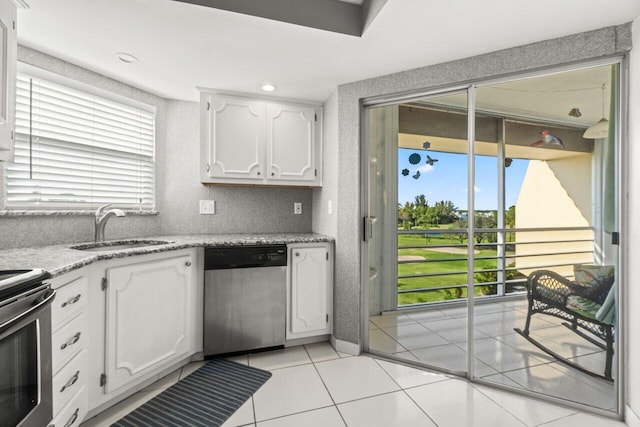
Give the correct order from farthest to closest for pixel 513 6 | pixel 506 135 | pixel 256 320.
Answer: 1. pixel 256 320
2. pixel 506 135
3. pixel 513 6

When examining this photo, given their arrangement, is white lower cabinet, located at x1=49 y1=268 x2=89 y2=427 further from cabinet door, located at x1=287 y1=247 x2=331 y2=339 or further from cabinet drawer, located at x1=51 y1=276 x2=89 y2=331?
cabinet door, located at x1=287 y1=247 x2=331 y2=339

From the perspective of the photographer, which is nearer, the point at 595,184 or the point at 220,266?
the point at 595,184

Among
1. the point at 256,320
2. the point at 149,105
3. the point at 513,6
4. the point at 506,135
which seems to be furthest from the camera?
the point at 149,105

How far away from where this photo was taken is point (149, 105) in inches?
108

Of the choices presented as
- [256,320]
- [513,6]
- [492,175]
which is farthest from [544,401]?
[513,6]

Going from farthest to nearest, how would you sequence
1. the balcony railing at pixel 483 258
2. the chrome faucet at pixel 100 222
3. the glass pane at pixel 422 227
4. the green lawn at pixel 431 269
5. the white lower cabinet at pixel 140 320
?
the green lawn at pixel 431 269 → the glass pane at pixel 422 227 → the chrome faucet at pixel 100 222 → the balcony railing at pixel 483 258 → the white lower cabinet at pixel 140 320

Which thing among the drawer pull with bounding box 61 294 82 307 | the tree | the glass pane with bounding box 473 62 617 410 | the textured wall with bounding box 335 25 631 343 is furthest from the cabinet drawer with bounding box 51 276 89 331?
the glass pane with bounding box 473 62 617 410

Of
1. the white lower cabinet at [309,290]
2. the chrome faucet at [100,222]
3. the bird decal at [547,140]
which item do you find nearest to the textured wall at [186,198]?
the chrome faucet at [100,222]

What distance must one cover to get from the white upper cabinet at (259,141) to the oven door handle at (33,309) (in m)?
1.63

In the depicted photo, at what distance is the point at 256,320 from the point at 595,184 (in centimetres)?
251

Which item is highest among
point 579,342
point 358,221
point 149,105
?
point 149,105

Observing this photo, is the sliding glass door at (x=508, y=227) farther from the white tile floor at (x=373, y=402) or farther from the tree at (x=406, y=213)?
the white tile floor at (x=373, y=402)

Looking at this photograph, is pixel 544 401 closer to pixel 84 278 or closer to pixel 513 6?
pixel 513 6

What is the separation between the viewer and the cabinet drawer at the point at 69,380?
1329 millimetres
